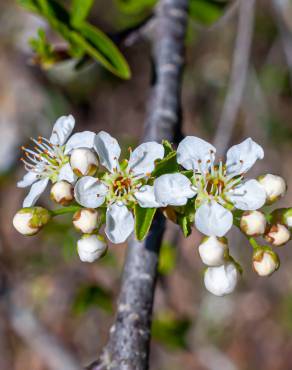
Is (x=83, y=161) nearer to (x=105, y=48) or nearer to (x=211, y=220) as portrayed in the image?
(x=211, y=220)

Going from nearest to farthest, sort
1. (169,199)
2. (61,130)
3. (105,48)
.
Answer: (169,199)
(61,130)
(105,48)

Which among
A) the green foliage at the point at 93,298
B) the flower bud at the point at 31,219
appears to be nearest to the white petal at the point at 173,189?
the flower bud at the point at 31,219

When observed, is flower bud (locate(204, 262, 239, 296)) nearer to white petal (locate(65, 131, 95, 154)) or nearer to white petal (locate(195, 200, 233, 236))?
white petal (locate(195, 200, 233, 236))

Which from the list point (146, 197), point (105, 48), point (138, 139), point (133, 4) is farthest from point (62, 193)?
point (138, 139)

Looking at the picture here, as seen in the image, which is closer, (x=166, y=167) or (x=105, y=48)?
(x=166, y=167)

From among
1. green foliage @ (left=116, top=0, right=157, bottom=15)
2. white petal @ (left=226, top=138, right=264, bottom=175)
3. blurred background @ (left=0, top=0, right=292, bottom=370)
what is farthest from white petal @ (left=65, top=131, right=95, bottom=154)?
blurred background @ (left=0, top=0, right=292, bottom=370)

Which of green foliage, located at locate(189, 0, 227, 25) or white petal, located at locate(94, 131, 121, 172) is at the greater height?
green foliage, located at locate(189, 0, 227, 25)
